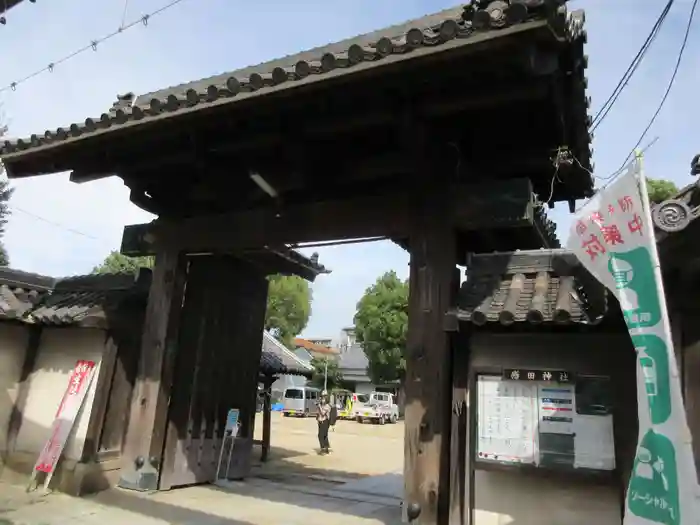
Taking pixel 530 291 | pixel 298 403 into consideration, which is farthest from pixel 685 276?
pixel 298 403

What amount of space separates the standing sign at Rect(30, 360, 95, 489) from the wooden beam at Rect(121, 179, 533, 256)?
192 centimetres

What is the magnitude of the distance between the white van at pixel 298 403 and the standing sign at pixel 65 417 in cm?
3181

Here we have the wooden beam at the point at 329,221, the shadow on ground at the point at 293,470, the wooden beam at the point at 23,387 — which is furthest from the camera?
the shadow on ground at the point at 293,470

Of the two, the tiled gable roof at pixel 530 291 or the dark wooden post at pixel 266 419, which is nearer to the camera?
the tiled gable roof at pixel 530 291

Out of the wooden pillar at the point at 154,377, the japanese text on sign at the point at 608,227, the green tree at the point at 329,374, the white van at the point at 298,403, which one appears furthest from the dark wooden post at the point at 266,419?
the green tree at the point at 329,374

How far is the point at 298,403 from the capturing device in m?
38.8

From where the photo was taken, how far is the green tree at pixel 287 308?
1852 inches

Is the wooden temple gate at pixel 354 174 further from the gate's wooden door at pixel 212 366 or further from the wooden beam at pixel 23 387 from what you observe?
the wooden beam at pixel 23 387

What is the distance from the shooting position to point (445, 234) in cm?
582

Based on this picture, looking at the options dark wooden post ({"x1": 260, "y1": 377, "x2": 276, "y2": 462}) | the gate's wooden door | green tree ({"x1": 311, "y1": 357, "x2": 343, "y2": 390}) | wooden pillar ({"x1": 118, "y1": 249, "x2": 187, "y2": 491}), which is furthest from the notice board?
green tree ({"x1": 311, "y1": 357, "x2": 343, "y2": 390})

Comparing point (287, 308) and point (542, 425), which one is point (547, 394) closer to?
point (542, 425)

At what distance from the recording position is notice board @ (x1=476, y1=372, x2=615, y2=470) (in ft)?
15.0

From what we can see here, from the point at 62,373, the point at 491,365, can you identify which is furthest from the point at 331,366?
the point at 491,365

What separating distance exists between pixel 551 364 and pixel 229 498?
16.0ft
